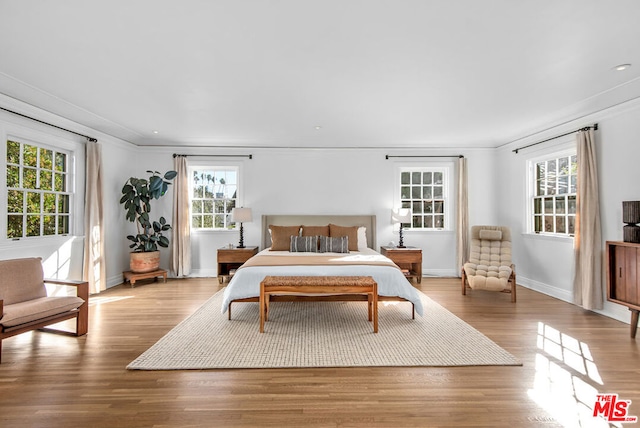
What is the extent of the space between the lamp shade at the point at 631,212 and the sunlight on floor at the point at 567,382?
1.48 m

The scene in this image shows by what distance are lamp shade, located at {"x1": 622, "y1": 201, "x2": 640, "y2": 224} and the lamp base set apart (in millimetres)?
61

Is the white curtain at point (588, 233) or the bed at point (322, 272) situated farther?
the white curtain at point (588, 233)

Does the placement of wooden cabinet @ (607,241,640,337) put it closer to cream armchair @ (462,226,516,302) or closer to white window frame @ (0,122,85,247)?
cream armchair @ (462,226,516,302)

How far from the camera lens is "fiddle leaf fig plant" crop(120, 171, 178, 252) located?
5871mm

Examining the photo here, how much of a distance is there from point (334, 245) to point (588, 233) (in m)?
3.50

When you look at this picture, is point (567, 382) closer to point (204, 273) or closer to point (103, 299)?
point (103, 299)

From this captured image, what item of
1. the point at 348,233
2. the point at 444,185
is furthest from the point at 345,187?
the point at 444,185

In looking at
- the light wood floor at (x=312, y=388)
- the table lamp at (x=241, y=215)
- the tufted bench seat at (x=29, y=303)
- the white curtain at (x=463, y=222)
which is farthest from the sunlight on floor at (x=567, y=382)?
the table lamp at (x=241, y=215)

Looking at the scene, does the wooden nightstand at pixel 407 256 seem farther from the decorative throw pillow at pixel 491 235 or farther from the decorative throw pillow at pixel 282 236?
the decorative throw pillow at pixel 282 236

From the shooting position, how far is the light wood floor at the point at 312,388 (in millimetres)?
2061

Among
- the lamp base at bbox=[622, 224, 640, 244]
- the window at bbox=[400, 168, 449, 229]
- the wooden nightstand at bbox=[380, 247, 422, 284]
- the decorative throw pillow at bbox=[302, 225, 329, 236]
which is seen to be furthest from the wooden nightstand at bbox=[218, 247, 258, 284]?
the lamp base at bbox=[622, 224, 640, 244]

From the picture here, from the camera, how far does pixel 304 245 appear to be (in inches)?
217

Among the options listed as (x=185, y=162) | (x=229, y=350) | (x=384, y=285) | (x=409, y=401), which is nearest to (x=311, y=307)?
(x=384, y=285)

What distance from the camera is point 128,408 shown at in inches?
85.1
